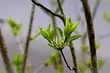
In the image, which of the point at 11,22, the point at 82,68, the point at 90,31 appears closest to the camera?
the point at 90,31

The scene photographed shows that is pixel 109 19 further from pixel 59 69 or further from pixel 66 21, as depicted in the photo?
pixel 66 21

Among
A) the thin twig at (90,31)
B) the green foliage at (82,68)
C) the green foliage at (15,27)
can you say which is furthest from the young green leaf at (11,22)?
the thin twig at (90,31)

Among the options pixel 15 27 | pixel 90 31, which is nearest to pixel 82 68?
pixel 15 27

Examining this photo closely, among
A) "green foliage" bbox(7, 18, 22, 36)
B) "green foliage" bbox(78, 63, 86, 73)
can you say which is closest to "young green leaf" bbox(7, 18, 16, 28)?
"green foliage" bbox(7, 18, 22, 36)

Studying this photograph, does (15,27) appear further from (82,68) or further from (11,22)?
(82,68)

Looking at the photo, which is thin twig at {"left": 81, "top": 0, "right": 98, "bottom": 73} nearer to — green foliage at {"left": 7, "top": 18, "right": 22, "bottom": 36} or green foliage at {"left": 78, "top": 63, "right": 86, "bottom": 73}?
green foliage at {"left": 7, "top": 18, "right": 22, "bottom": 36}

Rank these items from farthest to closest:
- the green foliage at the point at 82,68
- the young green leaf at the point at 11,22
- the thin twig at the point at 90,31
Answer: the green foliage at the point at 82,68
the young green leaf at the point at 11,22
the thin twig at the point at 90,31

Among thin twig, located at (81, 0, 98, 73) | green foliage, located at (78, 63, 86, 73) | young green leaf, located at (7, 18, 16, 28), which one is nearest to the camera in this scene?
thin twig, located at (81, 0, 98, 73)

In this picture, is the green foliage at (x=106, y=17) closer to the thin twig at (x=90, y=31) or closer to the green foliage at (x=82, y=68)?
the green foliage at (x=82, y=68)

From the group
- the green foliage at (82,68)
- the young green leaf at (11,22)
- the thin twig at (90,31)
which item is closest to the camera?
the thin twig at (90,31)

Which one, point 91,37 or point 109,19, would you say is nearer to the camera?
point 91,37

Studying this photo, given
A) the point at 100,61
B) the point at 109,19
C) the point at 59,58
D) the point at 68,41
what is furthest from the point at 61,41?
the point at 109,19
